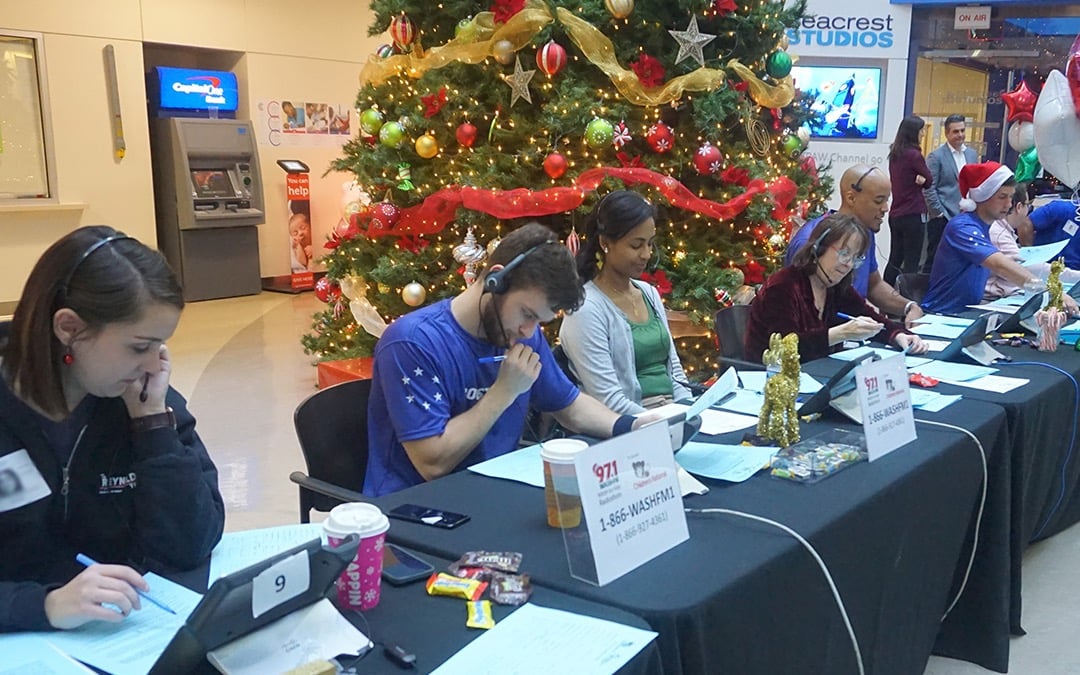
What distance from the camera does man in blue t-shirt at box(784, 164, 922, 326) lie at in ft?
11.4

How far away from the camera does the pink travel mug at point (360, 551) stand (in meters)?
1.17

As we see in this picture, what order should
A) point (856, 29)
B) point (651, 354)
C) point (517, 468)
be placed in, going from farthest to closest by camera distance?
1. point (856, 29)
2. point (651, 354)
3. point (517, 468)

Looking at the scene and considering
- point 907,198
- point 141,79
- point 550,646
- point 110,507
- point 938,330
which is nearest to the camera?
point 550,646

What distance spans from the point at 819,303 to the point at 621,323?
0.88 metres

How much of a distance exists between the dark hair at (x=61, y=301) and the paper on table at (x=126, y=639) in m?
0.32

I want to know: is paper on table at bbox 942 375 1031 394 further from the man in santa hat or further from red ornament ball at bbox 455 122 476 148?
red ornament ball at bbox 455 122 476 148

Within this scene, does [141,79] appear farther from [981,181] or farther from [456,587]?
[456,587]

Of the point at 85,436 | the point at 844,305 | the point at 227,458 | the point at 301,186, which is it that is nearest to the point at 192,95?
the point at 301,186

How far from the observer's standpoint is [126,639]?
1.10 m

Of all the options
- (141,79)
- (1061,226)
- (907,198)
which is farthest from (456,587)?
(141,79)

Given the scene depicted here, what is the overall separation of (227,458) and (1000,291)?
3.67 m

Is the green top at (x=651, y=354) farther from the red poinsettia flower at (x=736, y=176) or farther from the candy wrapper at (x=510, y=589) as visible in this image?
the red poinsettia flower at (x=736, y=176)

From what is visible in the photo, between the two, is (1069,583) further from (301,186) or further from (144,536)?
Answer: (301,186)

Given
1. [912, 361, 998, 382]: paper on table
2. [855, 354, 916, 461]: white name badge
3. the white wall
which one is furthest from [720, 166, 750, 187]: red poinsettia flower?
the white wall
